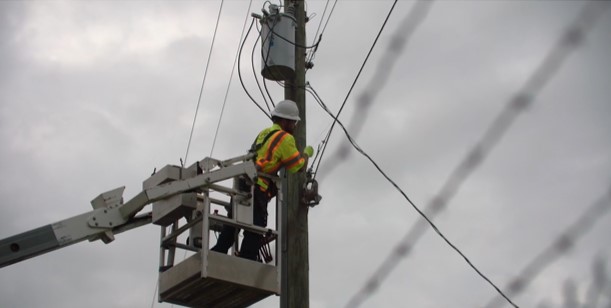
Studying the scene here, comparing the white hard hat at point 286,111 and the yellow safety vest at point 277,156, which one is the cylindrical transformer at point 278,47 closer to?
the white hard hat at point 286,111

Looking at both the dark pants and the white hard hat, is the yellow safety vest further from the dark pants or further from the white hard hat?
the dark pants

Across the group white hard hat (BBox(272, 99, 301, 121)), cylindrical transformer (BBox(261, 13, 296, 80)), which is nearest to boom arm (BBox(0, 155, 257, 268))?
white hard hat (BBox(272, 99, 301, 121))

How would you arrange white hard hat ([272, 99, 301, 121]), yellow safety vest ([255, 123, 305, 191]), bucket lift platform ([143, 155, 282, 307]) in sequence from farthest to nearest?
white hard hat ([272, 99, 301, 121])
yellow safety vest ([255, 123, 305, 191])
bucket lift platform ([143, 155, 282, 307])

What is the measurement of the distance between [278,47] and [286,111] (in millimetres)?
998

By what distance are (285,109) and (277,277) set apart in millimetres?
1865

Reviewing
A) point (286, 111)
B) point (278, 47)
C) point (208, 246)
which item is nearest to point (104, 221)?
point (208, 246)

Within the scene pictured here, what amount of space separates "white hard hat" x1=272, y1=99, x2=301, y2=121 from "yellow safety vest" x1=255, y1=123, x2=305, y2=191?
31 centimetres

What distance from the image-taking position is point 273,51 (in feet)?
35.1

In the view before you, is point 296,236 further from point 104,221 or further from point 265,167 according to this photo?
point 104,221

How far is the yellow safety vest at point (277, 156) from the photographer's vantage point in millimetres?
9602

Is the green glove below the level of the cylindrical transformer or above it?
below

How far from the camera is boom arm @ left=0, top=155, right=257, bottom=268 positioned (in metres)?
8.95

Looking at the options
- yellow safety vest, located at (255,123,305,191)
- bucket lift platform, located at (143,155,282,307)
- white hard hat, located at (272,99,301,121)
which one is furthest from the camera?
white hard hat, located at (272,99,301,121)

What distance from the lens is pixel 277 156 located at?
965cm
